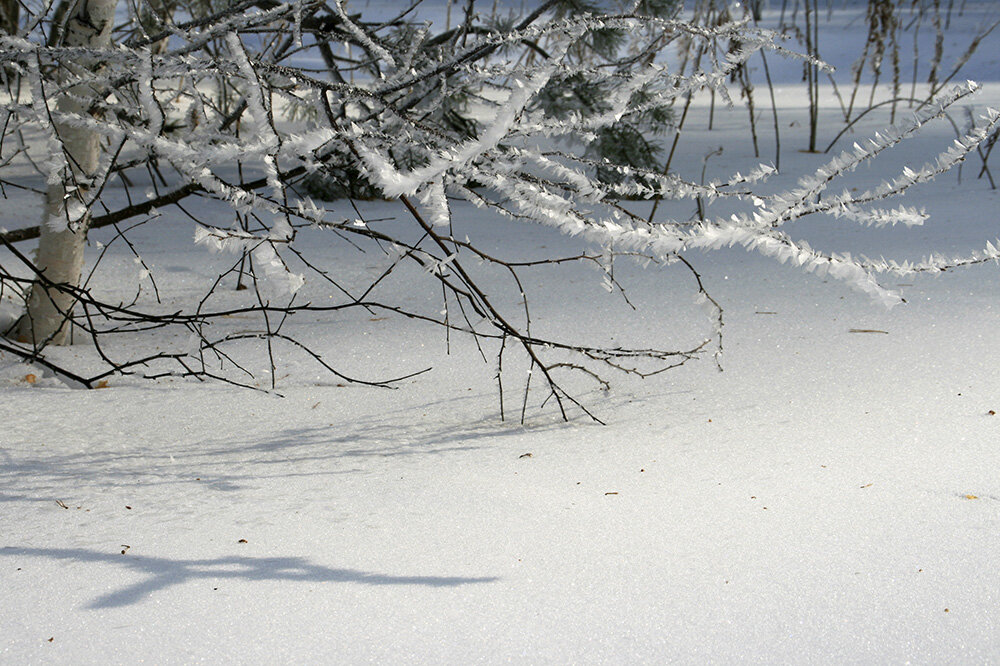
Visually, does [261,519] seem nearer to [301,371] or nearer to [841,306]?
[301,371]

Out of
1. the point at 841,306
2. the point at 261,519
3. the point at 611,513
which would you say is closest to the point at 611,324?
the point at 841,306

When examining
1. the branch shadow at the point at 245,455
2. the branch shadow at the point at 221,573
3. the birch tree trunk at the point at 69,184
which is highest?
the birch tree trunk at the point at 69,184

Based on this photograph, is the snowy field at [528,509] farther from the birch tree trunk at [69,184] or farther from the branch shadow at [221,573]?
the birch tree trunk at [69,184]

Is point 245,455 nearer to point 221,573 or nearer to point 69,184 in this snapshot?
point 221,573

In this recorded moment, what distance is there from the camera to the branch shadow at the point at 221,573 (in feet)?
2.73

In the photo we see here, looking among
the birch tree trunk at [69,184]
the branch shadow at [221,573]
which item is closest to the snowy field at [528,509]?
the branch shadow at [221,573]

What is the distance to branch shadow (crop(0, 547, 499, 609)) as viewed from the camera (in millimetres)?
832

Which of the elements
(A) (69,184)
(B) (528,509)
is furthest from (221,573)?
(A) (69,184)

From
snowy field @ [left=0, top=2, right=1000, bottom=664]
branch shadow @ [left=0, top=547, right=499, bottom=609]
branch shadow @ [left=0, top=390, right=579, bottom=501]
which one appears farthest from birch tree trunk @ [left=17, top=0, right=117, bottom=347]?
branch shadow @ [left=0, top=547, right=499, bottom=609]

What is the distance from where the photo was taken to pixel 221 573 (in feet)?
2.82

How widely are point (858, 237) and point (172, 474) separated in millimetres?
2107

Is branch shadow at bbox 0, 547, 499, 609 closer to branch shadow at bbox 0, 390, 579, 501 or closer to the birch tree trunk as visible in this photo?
branch shadow at bbox 0, 390, 579, 501

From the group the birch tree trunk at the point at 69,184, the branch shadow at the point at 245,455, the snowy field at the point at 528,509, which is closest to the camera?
the snowy field at the point at 528,509

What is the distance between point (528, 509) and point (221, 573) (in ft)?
1.06
